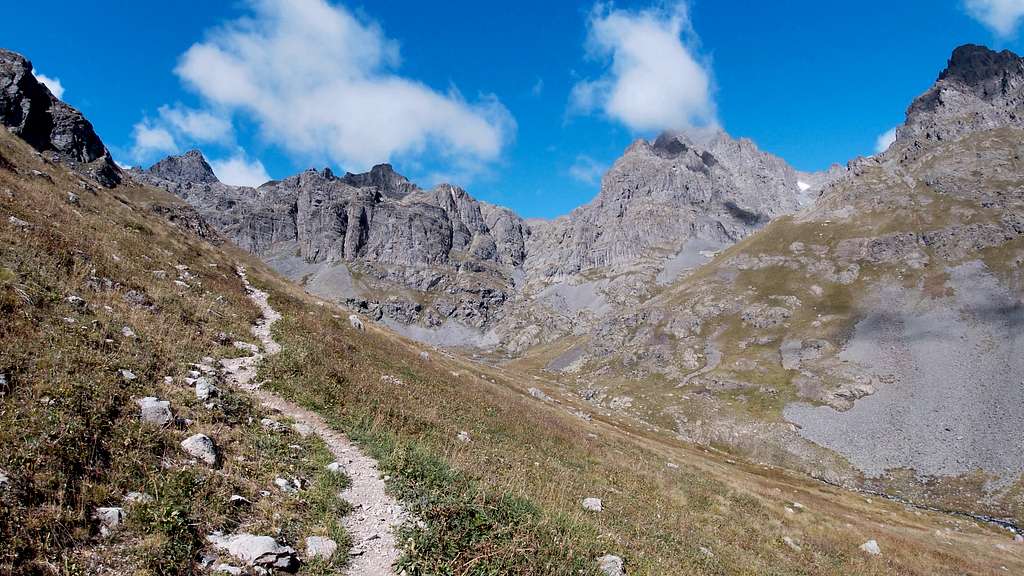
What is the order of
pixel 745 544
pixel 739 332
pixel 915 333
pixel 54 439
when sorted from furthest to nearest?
pixel 739 332 < pixel 915 333 < pixel 745 544 < pixel 54 439

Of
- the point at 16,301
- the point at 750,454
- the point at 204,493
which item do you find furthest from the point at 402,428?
the point at 750,454

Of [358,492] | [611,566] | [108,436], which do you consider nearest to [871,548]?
[611,566]

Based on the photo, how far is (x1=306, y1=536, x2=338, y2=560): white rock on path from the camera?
8.25 meters

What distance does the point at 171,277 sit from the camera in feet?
79.2

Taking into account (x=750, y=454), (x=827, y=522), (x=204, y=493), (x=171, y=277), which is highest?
(x=171, y=277)

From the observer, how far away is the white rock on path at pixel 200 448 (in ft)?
32.6

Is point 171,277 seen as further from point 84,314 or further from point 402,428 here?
point 402,428

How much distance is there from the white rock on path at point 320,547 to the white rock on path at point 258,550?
0.37 meters

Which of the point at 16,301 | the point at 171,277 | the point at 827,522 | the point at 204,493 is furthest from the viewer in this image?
the point at 827,522

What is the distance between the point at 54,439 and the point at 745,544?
77.7 ft

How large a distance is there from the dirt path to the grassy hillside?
40cm

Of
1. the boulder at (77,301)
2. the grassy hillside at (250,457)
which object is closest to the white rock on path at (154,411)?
the grassy hillside at (250,457)

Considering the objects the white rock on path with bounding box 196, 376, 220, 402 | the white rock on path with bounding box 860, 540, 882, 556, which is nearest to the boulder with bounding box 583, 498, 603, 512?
the white rock on path with bounding box 196, 376, 220, 402

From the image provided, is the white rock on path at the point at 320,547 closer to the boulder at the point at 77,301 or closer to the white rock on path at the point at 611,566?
the white rock on path at the point at 611,566
